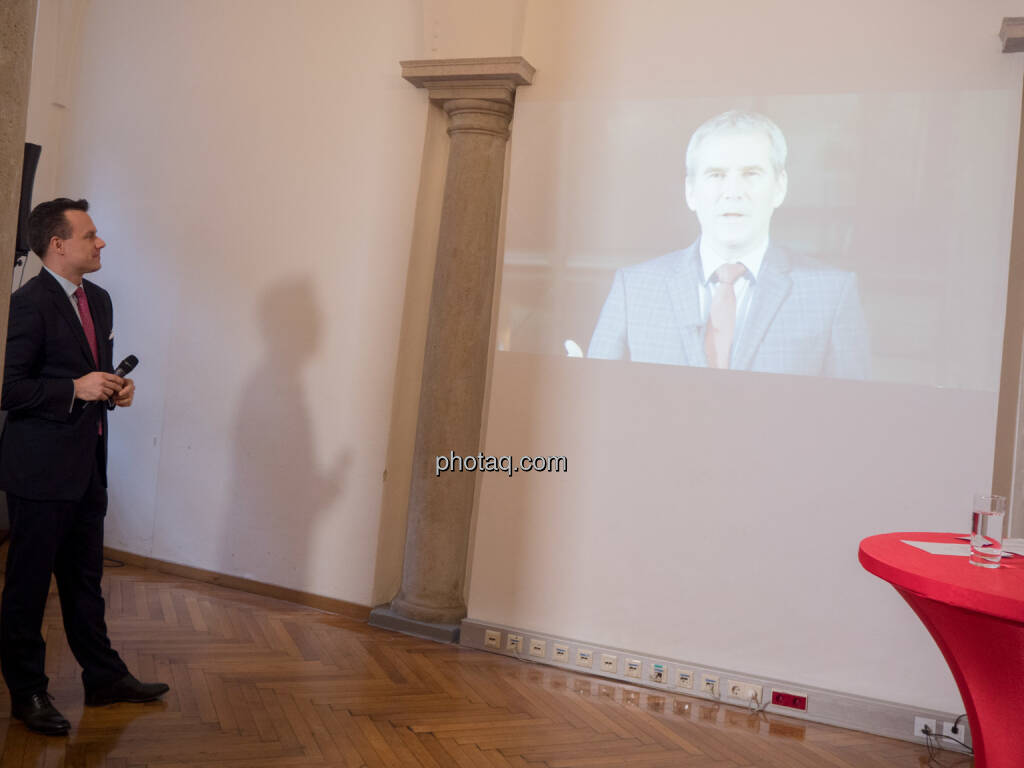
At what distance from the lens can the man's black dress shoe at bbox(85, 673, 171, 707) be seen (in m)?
3.36

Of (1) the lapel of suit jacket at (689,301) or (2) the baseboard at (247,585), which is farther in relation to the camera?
(2) the baseboard at (247,585)

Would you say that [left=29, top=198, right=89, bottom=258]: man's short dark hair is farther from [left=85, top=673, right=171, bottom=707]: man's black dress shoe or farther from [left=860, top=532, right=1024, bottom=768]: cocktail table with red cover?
[left=860, top=532, right=1024, bottom=768]: cocktail table with red cover

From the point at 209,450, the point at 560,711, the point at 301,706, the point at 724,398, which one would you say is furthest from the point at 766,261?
the point at 209,450

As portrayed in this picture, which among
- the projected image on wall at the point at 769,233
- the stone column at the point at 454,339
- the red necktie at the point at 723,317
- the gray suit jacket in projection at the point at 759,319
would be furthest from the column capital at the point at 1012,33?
the stone column at the point at 454,339

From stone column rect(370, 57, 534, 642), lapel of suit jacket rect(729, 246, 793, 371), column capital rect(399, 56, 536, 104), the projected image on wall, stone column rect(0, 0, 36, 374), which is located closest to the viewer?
stone column rect(0, 0, 36, 374)

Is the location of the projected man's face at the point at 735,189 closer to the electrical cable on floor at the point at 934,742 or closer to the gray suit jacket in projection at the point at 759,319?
the gray suit jacket in projection at the point at 759,319

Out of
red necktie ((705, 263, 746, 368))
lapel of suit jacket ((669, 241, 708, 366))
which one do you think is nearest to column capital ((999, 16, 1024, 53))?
red necktie ((705, 263, 746, 368))

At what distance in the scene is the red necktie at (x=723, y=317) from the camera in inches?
163

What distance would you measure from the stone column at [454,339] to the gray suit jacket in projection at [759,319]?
70cm

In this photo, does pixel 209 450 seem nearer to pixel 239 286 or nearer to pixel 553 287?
pixel 239 286

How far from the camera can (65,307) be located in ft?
10.5

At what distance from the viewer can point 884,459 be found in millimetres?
3816

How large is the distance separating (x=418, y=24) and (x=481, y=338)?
1.71 metres

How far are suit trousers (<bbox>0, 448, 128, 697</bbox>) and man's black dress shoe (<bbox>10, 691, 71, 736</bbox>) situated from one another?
0.03 metres
